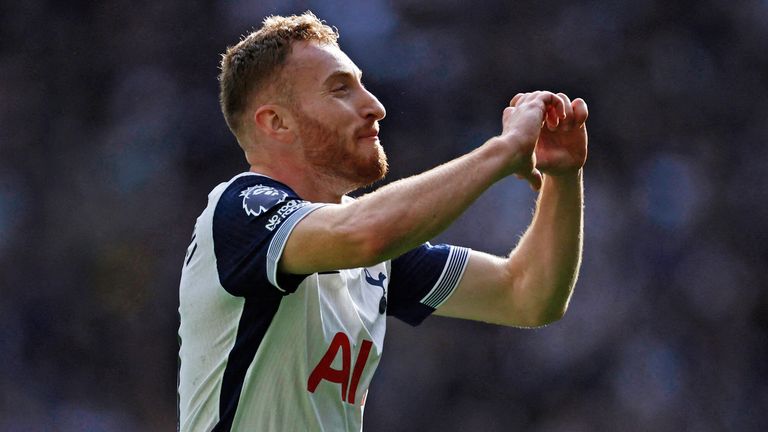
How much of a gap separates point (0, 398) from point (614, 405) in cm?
463

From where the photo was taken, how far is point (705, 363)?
26.5 feet

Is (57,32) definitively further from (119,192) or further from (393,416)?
(393,416)

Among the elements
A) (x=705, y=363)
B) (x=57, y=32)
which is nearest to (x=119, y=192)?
(x=57, y=32)

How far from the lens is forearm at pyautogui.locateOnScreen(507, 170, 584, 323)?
378 centimetres

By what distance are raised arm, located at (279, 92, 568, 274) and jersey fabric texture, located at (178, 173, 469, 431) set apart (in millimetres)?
93

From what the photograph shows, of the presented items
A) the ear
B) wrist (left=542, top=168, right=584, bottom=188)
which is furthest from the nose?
wrist (left=542, top=168, right=584, bottom=188)

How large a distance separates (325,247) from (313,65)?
1.08 meters

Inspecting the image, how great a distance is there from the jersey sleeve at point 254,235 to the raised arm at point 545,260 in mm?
958

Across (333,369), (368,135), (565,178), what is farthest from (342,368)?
(565,178)

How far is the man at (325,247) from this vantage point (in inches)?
116

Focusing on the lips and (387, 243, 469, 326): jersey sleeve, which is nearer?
the lips

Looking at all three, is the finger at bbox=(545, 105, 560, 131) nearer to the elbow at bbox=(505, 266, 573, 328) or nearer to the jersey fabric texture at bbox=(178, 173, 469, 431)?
the elbow at bbox=(505, 266, 573, 328)

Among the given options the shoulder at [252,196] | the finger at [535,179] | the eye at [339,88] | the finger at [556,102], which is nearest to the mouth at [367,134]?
the eye at [339,88]

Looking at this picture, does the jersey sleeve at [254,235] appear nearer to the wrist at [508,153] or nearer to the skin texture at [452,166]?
the skin texture at [452,166]
